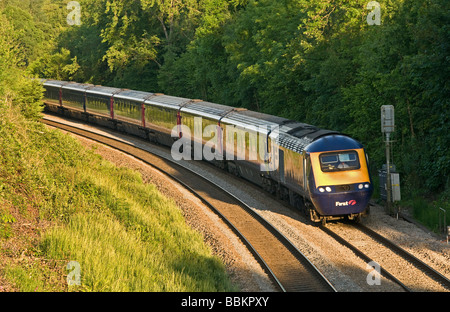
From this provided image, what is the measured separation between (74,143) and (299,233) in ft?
44.5

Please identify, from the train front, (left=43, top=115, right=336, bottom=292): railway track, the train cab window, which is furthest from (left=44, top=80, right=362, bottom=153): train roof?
(left=43, top=115, right=336, bottom=292): railway track

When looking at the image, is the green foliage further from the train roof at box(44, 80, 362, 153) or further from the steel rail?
the steel rail

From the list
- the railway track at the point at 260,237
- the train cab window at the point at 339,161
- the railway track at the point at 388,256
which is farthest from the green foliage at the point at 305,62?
the railway track at the point at 260,237

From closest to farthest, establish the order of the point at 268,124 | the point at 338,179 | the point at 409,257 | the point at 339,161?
the point at 409,257 → the point at 338,179 → the point at 339,161 → the point at 268,124

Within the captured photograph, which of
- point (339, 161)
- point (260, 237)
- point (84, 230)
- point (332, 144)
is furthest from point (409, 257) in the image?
point (84, 230)

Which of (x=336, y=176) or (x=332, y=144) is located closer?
(x=336, y=176)

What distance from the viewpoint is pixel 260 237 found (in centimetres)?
1897

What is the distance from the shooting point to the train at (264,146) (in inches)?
758

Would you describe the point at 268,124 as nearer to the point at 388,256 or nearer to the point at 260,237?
the point at 260,237

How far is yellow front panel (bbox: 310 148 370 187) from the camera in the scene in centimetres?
1922

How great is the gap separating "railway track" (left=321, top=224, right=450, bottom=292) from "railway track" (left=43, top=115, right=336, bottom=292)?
1.66 metres

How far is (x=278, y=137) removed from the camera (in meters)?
23.0

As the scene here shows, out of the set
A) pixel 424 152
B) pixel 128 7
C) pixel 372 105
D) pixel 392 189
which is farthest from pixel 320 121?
pixel 128 7

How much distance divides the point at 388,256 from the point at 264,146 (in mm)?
8969
